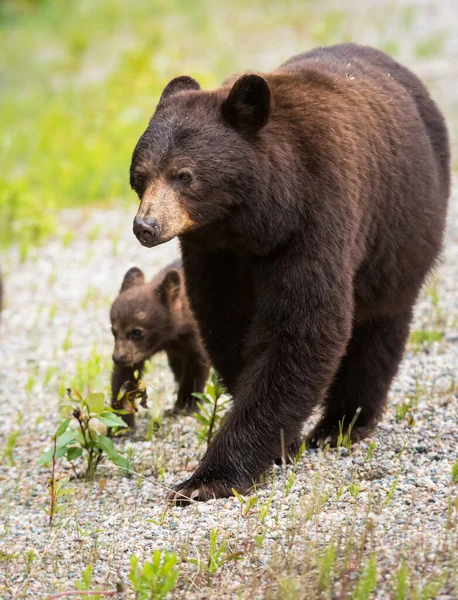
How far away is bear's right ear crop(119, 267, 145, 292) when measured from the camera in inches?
284

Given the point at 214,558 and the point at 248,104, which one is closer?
the point at 214,558

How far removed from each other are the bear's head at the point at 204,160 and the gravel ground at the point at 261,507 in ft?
4.38

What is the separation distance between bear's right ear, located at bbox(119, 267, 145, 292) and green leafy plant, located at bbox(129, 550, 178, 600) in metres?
3.57

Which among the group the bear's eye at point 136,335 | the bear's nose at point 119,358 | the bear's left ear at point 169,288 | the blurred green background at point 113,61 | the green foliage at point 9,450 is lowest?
the green foliage at point 9,450

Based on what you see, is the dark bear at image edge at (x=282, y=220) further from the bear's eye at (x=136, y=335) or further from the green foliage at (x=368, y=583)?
the bear's eye at (x=136, y=335)

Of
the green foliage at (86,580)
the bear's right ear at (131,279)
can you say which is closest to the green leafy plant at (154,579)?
the green foliage at (86,580)

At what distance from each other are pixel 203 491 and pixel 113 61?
1621 centimetres

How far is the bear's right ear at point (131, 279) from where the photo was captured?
7215 millimetres

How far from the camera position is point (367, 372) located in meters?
5.80

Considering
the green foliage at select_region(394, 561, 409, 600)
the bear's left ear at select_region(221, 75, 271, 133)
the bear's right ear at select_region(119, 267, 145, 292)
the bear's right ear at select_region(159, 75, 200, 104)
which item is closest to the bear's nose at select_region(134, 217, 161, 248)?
the bear's left ear at select_region(221, 75, 271, 133)

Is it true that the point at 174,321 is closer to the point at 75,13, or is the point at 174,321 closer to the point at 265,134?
the point at 265,134

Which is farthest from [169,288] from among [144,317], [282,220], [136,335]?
[282,220]

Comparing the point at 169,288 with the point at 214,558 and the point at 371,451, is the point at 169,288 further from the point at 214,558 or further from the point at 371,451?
the point at 214,558

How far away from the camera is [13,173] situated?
1349 centimetres
